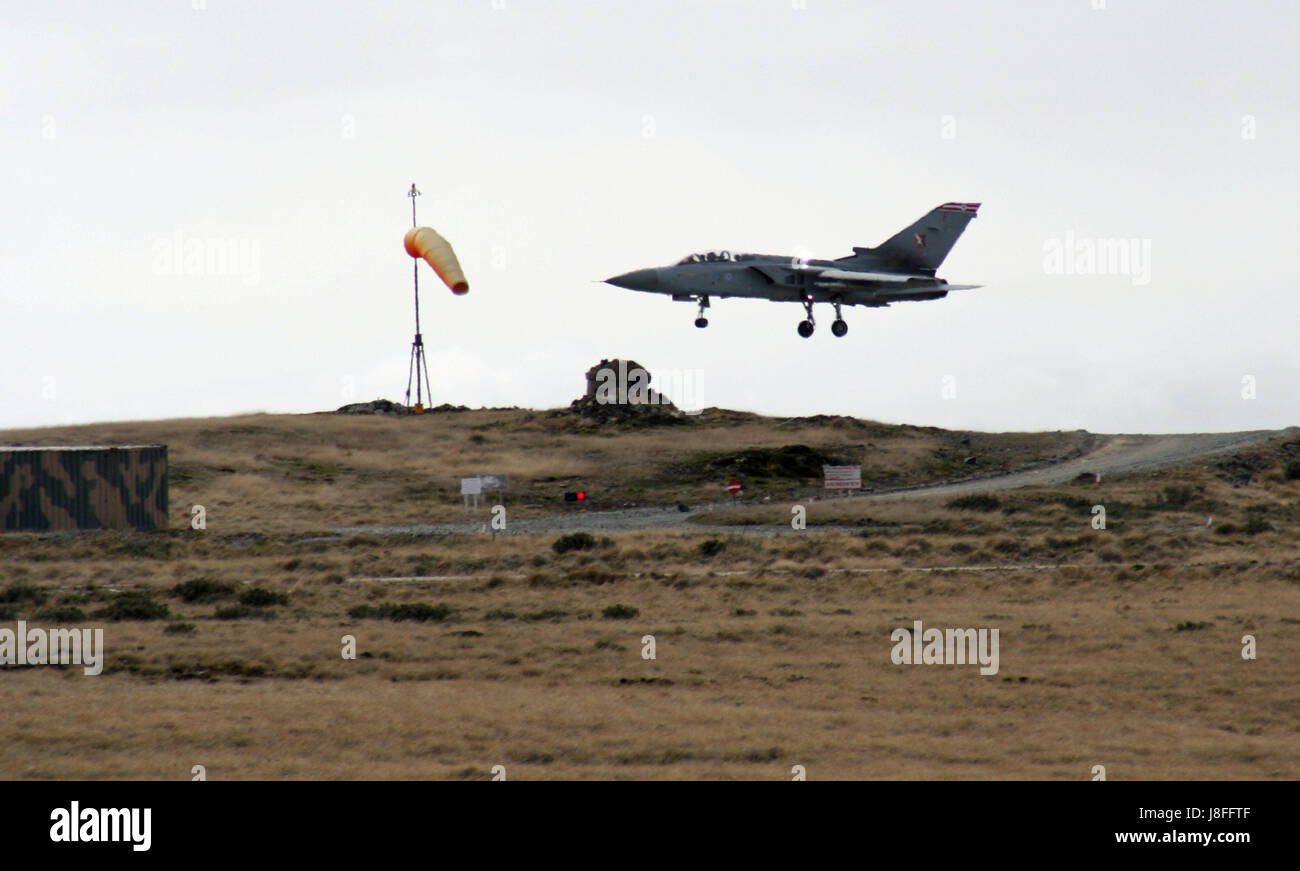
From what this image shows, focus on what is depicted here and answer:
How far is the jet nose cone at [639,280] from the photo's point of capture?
1887 inches

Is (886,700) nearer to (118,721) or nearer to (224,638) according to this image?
(118,721)

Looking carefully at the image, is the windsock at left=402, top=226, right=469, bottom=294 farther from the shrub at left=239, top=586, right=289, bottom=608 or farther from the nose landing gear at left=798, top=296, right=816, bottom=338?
the shrub at left=239, top=586, right=289, bottom=608

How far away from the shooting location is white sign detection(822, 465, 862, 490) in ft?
196

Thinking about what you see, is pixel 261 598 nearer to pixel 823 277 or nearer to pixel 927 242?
pixel 823 277

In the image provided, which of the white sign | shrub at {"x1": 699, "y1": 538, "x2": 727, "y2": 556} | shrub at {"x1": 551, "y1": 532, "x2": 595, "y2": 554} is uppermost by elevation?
the white sign

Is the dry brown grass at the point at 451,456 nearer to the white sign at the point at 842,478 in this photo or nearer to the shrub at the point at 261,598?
the white sign at the point at 842,478

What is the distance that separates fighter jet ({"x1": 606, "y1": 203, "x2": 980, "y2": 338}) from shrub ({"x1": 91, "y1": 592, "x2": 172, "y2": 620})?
2095 cm

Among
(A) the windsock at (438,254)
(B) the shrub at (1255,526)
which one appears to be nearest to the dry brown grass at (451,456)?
(A) the windsock at (438,254)

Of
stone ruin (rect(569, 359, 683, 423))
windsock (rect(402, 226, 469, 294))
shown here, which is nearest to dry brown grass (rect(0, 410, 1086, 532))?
stone ruin (rect(569, 359, 683, 423))

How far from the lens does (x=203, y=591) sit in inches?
1372

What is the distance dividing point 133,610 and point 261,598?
305 centimetres

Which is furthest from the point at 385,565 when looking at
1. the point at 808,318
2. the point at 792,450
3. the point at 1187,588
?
the point at 792,450

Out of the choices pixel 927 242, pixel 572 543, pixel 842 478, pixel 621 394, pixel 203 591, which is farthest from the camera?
pixel 621 394

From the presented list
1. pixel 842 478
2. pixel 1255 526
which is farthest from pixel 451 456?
pixel 1255 526
